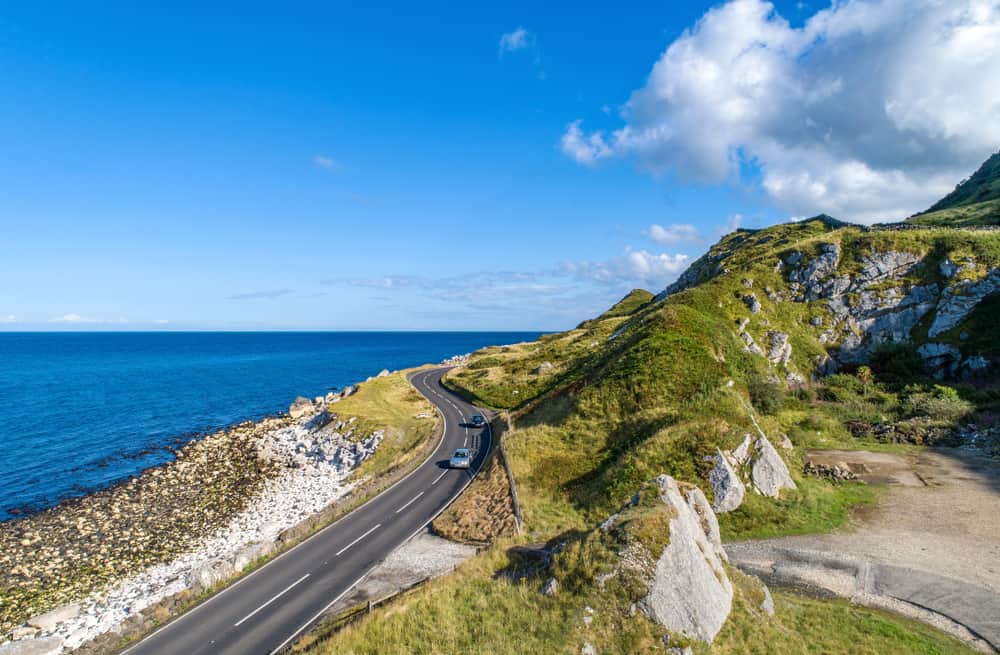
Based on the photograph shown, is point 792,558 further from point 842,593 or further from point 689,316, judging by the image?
point 689,316

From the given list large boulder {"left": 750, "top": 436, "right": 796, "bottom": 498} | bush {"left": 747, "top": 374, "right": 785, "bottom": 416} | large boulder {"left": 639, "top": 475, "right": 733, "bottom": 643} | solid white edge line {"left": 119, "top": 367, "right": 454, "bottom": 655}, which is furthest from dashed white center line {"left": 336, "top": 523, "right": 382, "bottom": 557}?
bush {"left": 747, "top": 374, "right": 785, "bottom": 416}

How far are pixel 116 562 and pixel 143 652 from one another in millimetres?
20867

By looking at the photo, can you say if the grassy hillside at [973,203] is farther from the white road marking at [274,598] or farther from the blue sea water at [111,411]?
the blue sea water at [111,411]

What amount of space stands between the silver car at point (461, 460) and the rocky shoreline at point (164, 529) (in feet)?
41.2

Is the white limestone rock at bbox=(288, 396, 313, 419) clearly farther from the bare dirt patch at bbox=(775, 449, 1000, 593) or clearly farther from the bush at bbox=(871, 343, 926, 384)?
the bush at bbox=(871, 343, 926, 384)

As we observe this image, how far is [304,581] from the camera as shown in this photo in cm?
2653

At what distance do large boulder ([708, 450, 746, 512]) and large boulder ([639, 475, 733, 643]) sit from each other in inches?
451

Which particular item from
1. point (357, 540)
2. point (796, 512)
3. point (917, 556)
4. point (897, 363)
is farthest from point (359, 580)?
point (897, 363)

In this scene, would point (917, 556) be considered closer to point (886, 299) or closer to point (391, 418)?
point (886, 299)

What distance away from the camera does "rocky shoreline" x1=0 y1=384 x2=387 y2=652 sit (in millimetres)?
29141

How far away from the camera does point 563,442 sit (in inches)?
1619

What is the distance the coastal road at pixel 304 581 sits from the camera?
2184cm

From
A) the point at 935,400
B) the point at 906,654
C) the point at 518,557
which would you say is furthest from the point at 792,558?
the point at 935,400

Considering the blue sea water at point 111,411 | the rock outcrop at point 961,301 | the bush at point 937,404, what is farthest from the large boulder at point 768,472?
the blue sea water at point 111,411
